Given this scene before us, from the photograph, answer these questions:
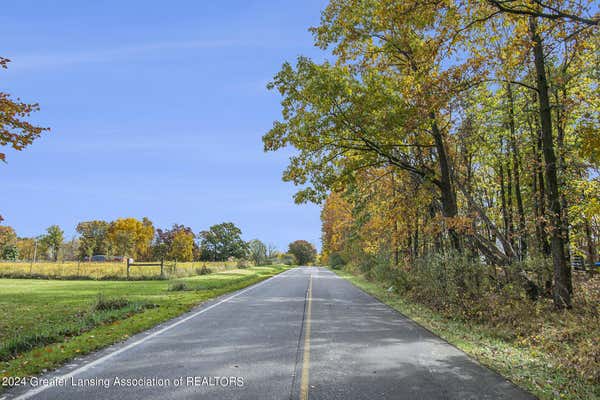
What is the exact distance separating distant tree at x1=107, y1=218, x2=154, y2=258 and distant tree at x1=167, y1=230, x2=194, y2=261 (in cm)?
1325

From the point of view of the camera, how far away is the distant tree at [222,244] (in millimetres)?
100019

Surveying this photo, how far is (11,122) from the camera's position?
11398 millimetres

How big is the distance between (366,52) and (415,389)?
533 inches

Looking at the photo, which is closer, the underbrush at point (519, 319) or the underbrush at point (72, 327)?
the underbrush at point (519, 319)

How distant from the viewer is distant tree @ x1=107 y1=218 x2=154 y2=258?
9962 centimetres

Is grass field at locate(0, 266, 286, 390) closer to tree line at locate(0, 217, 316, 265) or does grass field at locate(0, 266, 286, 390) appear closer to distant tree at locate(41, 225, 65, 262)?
tree line at locate(0, 217, 316, 265)

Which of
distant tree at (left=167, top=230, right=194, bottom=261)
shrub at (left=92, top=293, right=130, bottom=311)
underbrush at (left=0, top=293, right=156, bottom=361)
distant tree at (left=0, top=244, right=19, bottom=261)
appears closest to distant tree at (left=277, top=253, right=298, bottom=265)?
distant tree at (left=167, top=230, right=194, bottom=261)

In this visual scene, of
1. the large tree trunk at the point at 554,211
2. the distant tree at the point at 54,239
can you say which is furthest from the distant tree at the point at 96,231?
the large tree trunk at the point at 554,211

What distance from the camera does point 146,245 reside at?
113 meters

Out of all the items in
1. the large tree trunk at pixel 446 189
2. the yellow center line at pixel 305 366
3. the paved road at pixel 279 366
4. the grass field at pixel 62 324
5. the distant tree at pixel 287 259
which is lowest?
the grass field at pixel 62 324

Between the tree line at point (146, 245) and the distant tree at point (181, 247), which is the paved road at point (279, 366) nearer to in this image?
the tree line at point (146, 245)

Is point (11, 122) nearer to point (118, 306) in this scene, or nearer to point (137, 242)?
point (118, 306)

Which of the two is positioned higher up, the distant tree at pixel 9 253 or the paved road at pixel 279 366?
the distant tree at pixel 9 253

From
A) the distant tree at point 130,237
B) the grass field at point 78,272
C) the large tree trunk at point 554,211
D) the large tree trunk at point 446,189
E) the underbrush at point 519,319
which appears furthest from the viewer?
the distant tree at point 130,237
